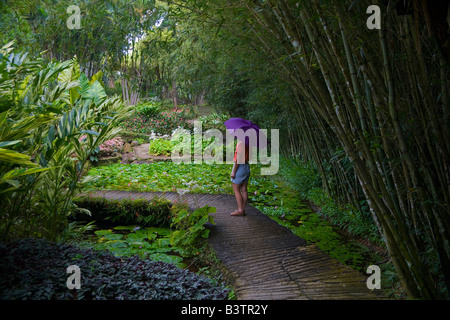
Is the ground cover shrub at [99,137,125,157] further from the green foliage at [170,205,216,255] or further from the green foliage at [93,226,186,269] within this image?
the green foliage at [170,205,216,255]

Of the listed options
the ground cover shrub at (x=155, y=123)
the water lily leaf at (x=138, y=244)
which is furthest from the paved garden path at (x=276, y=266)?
the ground cover shrub at (x=155, y=123)

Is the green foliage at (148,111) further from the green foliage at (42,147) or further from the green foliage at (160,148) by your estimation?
the green foliage at (42,147)

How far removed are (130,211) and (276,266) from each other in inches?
102

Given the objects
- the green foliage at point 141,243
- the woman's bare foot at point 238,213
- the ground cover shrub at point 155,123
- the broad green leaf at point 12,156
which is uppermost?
the ground cover shrub at point 155,123

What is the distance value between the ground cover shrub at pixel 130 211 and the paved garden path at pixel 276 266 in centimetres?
93

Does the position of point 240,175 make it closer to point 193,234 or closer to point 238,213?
point 238,213

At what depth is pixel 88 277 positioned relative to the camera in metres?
2.19

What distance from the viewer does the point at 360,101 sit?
212 cm

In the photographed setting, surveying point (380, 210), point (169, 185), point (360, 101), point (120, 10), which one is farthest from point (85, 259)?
point (169, 185)

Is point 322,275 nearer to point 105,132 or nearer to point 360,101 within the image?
point 360,101

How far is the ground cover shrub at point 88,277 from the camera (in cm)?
196

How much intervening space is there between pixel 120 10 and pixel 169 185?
3190 mm

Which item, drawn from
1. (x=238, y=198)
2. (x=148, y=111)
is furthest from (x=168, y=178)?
(x=148, y=111)

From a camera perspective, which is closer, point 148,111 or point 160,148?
point 160,148
